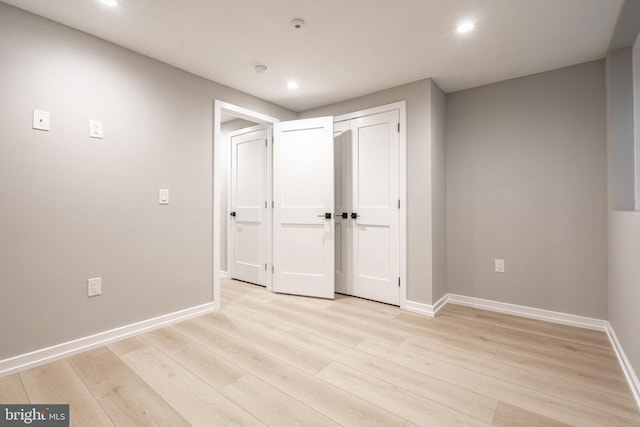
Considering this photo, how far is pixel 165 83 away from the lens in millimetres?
2533

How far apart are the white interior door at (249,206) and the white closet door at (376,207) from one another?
1.17 metres

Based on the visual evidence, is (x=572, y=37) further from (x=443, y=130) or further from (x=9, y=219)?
(x=9, y=219)

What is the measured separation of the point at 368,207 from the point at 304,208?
0.73 m

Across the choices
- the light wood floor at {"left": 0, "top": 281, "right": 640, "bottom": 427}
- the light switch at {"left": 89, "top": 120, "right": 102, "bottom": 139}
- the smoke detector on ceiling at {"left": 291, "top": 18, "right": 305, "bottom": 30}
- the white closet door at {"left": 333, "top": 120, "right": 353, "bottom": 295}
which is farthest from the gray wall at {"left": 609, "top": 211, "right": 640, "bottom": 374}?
the light switch at {"left": 89, "top": 120, "right": 102, "bottom": 139}

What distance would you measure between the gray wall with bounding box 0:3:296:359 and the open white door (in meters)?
0.91

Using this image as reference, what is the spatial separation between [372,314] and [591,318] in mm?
1858

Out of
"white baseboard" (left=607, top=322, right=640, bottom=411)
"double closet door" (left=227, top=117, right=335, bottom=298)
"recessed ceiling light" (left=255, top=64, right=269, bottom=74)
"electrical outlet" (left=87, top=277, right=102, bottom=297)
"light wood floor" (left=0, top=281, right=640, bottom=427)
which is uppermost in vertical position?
"recessed ceiling light" (left=255, top=64, right=269, bottom=74)

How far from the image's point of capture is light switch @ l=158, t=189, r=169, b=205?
8.14 ft

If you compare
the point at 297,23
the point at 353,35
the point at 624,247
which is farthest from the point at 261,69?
the point at 624,247

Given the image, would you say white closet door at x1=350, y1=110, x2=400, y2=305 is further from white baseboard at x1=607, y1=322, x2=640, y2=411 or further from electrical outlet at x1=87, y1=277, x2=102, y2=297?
electrical outlet at x1=87, y1=277, x2=102, y2=297

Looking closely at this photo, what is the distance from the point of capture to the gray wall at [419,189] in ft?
9.26

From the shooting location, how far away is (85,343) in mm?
2061

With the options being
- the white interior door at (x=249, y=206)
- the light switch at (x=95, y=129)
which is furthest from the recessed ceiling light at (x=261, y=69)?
the light switch at (x=95, y=129)

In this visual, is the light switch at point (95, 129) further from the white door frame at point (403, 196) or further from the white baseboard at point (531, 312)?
the white baseboard at point (531, 312)
